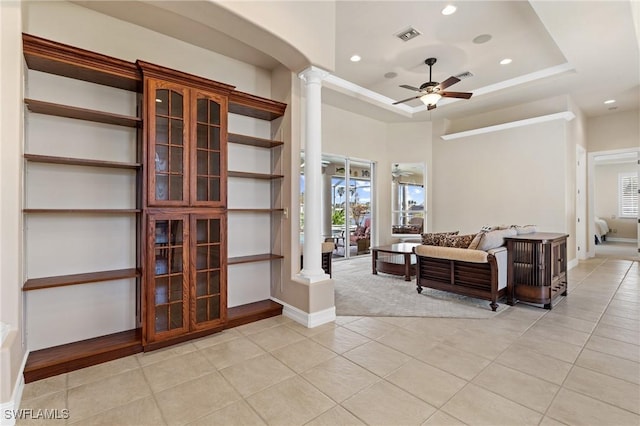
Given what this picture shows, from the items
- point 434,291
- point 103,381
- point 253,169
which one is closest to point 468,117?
point 434,291

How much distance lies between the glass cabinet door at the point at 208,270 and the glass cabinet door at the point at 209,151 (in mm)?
204

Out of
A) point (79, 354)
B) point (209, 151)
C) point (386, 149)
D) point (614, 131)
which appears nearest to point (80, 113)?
point (209, 151)

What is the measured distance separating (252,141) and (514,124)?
546cm

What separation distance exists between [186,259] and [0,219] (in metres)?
1.26

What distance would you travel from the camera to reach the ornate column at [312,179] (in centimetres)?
336

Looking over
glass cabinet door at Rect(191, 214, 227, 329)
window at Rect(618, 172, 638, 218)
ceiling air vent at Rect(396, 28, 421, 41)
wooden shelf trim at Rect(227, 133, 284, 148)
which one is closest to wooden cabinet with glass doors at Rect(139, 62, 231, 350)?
glass cabinet door at Rect(191, 214, 227, 329)

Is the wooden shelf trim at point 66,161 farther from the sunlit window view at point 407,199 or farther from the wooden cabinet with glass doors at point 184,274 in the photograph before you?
the sunlit window view at point 407,199

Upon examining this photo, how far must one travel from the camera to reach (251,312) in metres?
3.38

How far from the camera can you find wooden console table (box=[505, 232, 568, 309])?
368 cm

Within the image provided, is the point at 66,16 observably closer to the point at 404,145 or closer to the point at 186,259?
the point at 186,259

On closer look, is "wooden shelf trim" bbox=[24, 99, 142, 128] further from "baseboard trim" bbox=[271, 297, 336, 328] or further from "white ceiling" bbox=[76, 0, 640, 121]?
"baseboard trim" bbox=[271, 297, 336, 328]

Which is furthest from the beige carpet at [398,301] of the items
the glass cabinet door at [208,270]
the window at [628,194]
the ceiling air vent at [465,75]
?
the window at [628,194]

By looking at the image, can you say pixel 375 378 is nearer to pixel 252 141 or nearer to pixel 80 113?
pixel 252 141

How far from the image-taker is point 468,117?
723 centimetres
